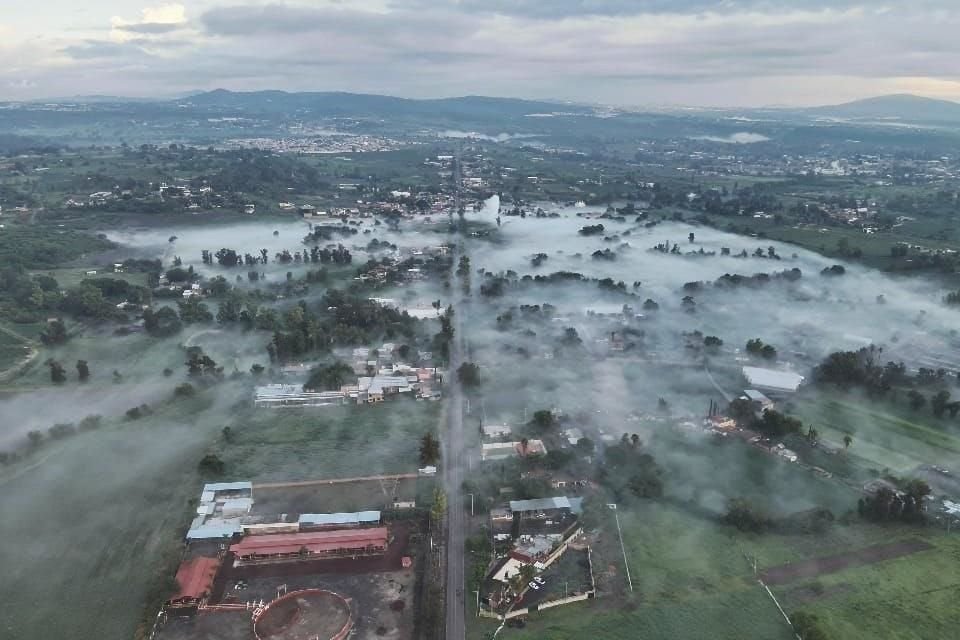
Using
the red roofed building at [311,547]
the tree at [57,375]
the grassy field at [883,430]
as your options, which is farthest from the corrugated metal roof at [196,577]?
the grassy field at [883,430]

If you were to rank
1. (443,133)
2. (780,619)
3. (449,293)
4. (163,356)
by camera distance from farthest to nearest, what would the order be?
(443,133), (449,293), (163,356), (780,619)

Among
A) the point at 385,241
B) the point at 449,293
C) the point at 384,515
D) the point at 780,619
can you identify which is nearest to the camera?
the point at 780,619

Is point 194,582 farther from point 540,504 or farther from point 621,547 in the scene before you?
point 621,547

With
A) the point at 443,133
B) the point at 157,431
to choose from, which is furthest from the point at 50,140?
the point at 157,431

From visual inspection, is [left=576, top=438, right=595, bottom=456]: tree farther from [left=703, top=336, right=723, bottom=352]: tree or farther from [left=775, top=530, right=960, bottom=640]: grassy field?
[left=703, top=336, right=723, bottom=352]: tree

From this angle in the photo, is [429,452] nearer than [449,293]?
Yes

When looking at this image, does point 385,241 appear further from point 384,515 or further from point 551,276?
point 384,515
